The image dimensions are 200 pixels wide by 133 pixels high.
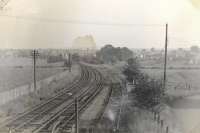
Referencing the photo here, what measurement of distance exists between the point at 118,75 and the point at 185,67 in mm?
416

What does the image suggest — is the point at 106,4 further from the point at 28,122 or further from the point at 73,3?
the point at 28,122

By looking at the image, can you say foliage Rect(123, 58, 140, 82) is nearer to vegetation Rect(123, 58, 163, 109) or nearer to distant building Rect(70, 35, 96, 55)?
vegetation Rect(123, 58, 163, 109)

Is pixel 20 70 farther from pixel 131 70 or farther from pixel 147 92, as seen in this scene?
pixel 147 92

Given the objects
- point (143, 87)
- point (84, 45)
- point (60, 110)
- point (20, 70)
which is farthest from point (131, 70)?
point (20, 70)

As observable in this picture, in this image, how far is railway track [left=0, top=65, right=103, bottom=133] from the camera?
1719 millimetres

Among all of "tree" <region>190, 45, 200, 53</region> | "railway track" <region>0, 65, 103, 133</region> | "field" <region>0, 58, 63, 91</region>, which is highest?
"tree" <region>190, 45, 200, 53</region>

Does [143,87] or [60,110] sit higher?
[143,87]

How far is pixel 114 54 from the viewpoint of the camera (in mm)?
1760

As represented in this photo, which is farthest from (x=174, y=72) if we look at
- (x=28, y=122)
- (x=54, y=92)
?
(x=28, y=122)

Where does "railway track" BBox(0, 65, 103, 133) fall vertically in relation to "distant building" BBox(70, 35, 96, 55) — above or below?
below

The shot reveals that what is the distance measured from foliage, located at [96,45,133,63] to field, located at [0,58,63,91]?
0.90 feet

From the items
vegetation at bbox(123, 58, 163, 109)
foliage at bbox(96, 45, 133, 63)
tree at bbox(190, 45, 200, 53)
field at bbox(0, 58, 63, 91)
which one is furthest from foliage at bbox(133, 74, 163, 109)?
field at bbox(0, 58, 63, 91)

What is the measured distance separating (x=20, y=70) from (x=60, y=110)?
35 cm

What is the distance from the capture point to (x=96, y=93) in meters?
1.76
